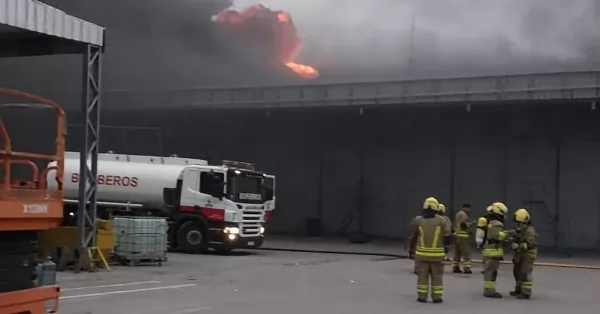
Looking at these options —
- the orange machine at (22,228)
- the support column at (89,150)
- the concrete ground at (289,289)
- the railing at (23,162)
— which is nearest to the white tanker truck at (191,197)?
the concrete ground at (289,289)

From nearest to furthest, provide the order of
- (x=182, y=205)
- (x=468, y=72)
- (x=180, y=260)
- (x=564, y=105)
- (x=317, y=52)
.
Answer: (x=180, y=260) → (x=182, y=205) → (x=564, y=105) → (x=468, y=72) → (x=317, y=52)

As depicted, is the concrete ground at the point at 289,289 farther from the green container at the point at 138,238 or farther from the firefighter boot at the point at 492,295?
the green container at the point at 138,238

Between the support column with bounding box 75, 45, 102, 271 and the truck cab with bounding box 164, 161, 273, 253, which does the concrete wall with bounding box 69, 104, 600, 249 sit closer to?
the truck cab with bounding box 164, 161, 273, 253

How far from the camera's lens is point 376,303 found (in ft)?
42.0

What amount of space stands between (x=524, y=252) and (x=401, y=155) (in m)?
17.2

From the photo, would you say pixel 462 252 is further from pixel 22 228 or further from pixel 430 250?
pixel 22 228

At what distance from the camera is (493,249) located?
14.0 meters

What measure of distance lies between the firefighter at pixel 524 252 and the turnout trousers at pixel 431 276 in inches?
72.1

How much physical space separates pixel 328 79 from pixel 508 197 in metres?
9.17

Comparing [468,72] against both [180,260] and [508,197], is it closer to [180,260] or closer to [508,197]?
[508,197]

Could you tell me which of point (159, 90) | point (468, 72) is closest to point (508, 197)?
point (468, 72)

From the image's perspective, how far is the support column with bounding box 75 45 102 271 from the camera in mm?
16938

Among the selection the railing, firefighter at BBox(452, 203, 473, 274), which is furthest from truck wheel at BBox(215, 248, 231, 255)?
the railing

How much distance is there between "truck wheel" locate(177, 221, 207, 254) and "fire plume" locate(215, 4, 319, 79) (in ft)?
40.7
